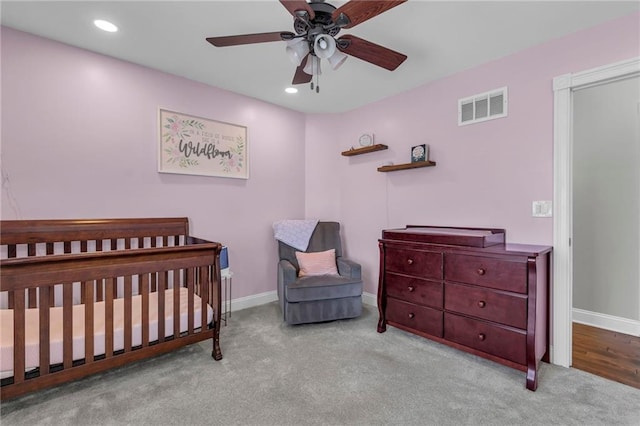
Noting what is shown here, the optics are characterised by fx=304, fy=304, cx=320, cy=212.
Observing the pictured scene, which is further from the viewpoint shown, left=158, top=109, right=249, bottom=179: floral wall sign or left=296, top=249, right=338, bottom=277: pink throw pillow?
left=296, top=249, right=338, bottom=277: pink throw pillow

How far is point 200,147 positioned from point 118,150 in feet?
2.36

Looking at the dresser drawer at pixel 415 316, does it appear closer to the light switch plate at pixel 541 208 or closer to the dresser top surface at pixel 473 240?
the dresser top surface at pixel 473 240

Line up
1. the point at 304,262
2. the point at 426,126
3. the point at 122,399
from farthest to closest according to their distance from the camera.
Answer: the point at 304,262 → the point at 426,126 → the point at 122,399

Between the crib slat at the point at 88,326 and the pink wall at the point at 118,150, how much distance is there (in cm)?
104

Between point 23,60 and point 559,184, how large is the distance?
4.08m

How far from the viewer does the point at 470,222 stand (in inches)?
109

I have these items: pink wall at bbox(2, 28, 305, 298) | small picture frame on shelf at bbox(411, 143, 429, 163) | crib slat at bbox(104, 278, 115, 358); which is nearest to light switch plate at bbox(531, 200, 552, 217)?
small picture frame on shelf at bbox(411, 143, 429, 163)

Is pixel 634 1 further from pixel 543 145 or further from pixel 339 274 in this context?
pixel 339 274

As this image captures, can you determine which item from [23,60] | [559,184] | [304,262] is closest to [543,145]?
[559,184]

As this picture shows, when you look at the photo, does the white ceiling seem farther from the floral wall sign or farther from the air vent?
the floral wall sign

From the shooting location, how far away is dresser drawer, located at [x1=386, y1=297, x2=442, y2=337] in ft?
8.02

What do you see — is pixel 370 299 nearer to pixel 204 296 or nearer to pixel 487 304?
pixel 487 304

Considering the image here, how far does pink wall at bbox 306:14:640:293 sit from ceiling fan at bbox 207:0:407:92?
1152 mm

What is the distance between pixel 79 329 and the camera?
184 cm
